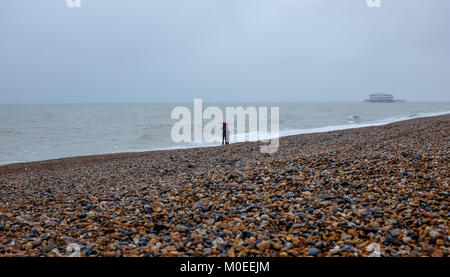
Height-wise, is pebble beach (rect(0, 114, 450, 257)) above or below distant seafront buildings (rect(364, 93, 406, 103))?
below

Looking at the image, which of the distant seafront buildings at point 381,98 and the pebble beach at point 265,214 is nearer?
the pebble beach at point 265,214

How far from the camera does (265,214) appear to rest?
4.73 metres

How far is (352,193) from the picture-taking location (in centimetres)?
540

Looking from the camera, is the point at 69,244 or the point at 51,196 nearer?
the point at 69,244

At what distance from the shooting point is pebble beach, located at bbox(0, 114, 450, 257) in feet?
12.4

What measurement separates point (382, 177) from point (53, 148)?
27.3 metres

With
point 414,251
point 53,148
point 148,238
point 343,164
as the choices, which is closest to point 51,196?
point 148,238

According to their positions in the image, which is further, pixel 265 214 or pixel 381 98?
pixel 381 98

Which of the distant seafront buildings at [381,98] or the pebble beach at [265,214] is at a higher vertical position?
the distant seafront buildings at [381,98]

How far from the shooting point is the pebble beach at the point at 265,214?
3.77 metres

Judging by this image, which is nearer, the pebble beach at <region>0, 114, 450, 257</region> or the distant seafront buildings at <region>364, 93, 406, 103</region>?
the pebble beach at <region>0, 114, 450, 257</region>
